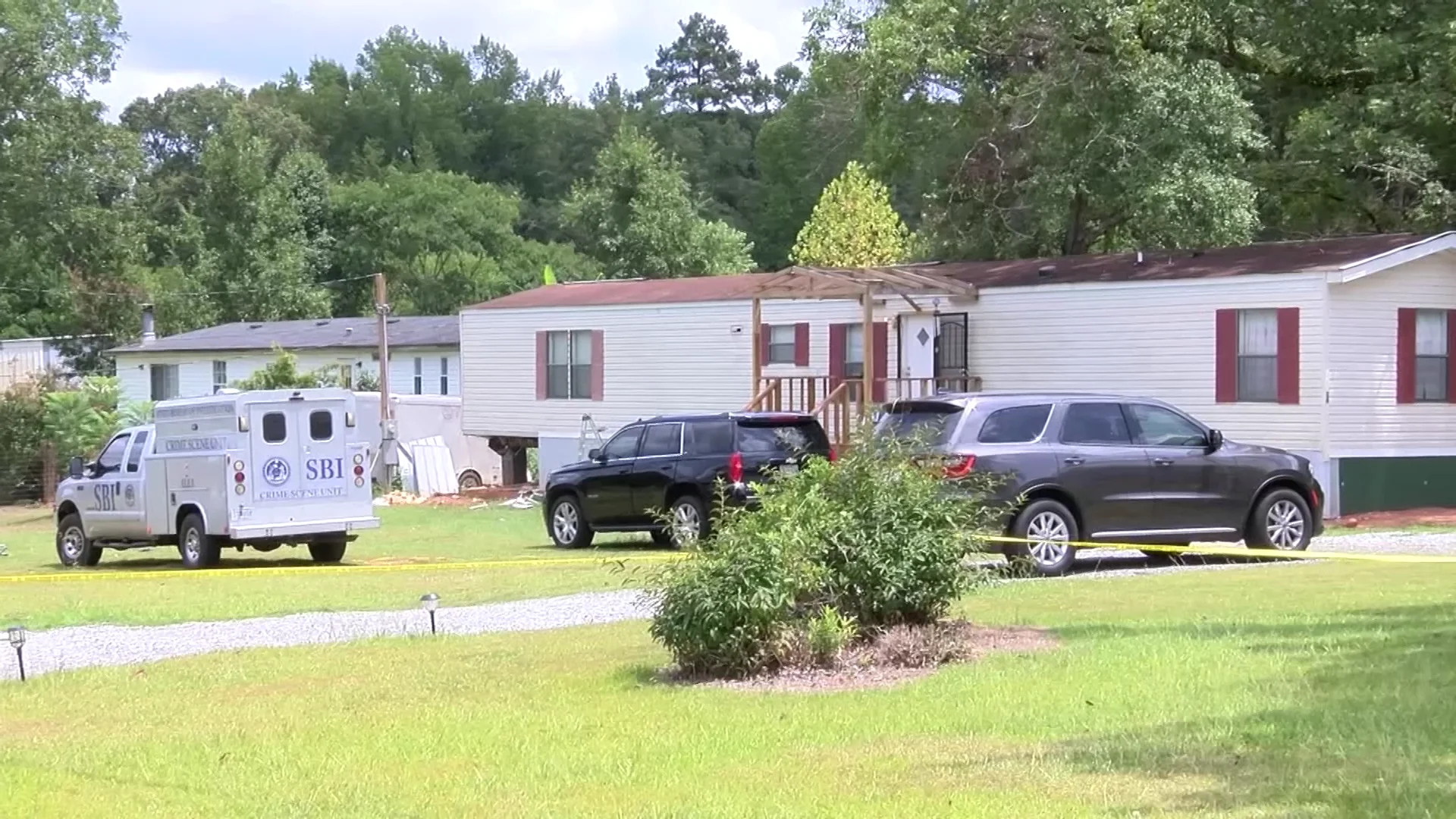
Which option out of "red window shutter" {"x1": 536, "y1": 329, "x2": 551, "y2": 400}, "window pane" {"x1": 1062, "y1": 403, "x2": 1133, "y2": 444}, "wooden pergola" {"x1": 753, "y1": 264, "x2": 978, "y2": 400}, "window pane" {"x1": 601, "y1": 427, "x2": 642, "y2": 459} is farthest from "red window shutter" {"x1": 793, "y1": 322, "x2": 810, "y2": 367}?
"window pane" {"x1": 1062, "y1": 403, "x2": 1133, "y2": 444}

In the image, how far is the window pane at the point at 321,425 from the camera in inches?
886

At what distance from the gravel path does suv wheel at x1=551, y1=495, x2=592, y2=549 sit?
681 cm

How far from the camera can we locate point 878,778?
709cm

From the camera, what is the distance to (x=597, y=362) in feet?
113

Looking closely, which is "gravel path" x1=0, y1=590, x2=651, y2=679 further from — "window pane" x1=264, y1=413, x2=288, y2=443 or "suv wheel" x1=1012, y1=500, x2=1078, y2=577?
"window pane" x1=264, y1=413, x2=288, y2=443

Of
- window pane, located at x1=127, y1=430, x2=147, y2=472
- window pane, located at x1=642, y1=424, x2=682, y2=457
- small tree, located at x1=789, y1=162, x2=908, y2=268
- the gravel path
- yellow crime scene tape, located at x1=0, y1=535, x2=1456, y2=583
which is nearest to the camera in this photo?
the gravel path

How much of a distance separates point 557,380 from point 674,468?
47.0 feet

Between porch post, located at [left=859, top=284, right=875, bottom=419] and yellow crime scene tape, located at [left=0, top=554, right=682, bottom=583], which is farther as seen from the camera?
→ porch post, located at [left=859, top=284, right=875, bottom=419]

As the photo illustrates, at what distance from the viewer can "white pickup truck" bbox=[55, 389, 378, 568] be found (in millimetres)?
21906

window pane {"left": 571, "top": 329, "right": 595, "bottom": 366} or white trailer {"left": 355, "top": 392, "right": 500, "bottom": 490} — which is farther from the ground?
window pane {"left": 571, "top": 329, "right": 595, "bottom": 366}

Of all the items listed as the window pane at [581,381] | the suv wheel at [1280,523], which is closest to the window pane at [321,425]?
the suv wheel at [1280,523]

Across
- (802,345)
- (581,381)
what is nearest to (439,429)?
(581,381)

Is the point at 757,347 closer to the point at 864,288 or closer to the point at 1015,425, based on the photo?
the point at 864,288

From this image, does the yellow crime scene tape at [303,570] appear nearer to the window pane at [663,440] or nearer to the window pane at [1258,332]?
the window pane at [663,440]
